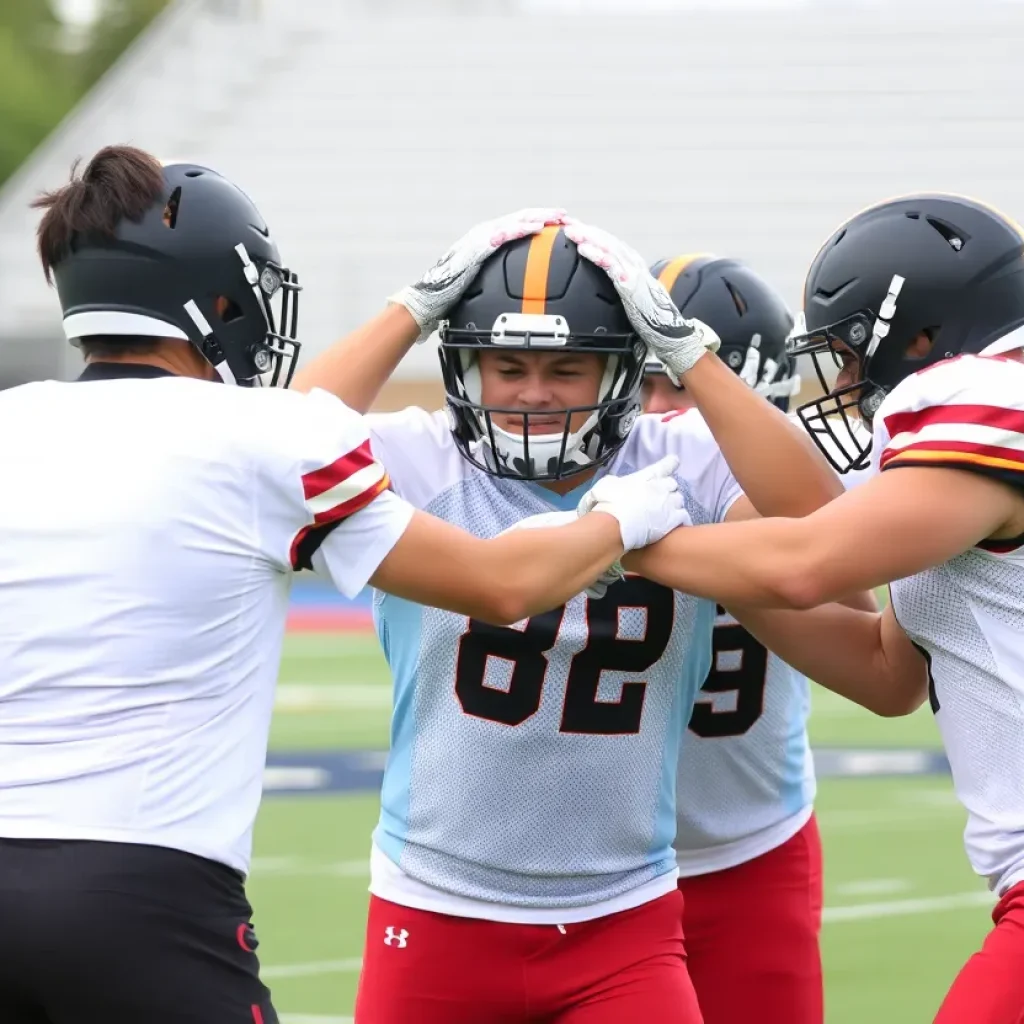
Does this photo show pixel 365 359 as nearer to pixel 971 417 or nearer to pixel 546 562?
pixel 546 562

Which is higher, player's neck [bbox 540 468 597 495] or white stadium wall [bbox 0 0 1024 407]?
player's neck [bbox 540 468 597 495]

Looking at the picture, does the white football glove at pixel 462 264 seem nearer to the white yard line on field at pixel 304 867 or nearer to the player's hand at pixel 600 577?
the player's hand at pixel 600 577

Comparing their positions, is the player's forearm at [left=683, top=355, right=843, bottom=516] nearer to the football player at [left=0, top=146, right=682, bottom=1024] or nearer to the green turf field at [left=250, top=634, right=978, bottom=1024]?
the football player at [left=0, top=146, right=682, bottom=1024]

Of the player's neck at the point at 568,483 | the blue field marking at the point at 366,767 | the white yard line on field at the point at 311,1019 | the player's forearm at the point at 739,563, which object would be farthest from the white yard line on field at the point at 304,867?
the player's forearm at the point at 739,563

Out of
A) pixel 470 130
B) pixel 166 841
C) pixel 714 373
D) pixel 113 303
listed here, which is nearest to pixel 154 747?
pixel 166 841

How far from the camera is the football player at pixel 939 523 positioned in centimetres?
289

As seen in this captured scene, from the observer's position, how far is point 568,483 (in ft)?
11.4

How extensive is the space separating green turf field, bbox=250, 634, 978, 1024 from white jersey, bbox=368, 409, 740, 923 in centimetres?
227

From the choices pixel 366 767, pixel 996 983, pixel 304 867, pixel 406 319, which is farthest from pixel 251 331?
pixel 366 767

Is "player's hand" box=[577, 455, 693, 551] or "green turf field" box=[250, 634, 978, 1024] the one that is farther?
"green turf field" box=[250, 634, 978, 1024]

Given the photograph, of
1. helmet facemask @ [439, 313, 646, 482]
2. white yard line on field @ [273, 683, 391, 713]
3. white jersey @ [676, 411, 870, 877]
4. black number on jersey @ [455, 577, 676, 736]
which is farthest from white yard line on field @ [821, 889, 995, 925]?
white yard line on field @ [273, 683, 391, 713]

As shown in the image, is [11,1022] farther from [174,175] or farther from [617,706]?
[174,175]

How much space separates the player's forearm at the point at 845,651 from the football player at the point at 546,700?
15cm

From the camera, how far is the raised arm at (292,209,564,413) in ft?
11.2
